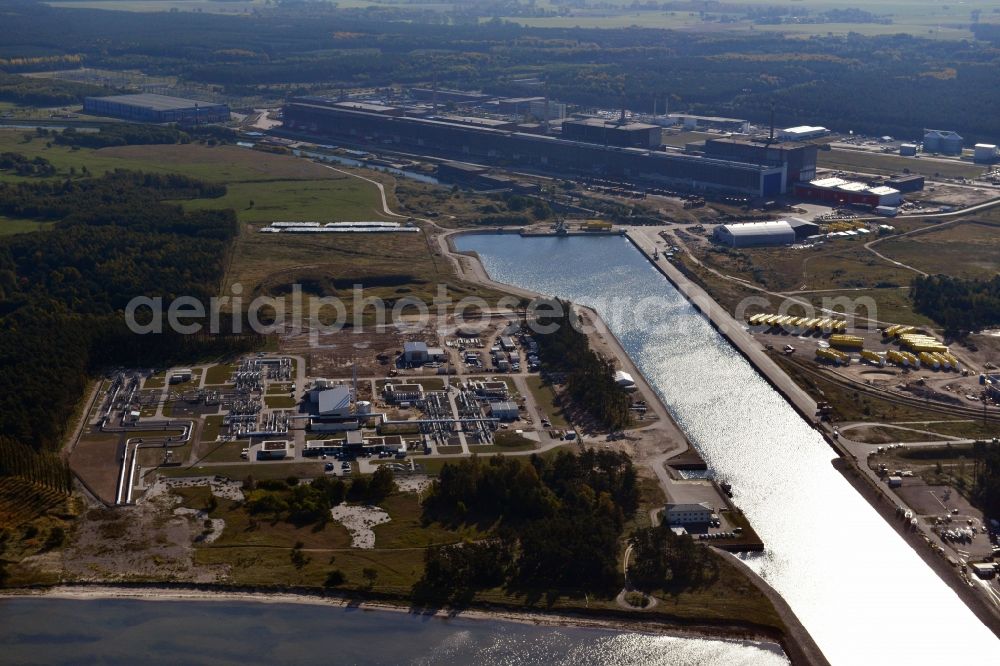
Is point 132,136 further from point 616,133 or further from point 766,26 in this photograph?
point 766,26

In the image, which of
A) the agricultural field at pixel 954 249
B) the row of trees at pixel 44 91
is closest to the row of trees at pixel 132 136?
the row of trees at pixel 44 91

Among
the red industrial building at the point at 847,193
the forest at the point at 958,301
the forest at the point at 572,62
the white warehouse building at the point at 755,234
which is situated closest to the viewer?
the forest at the point at 958,301

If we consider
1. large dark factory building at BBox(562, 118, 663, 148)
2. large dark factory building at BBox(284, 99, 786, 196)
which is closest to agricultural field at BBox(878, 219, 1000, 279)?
large dark factory building at BBox(284, 99, 786, 196)

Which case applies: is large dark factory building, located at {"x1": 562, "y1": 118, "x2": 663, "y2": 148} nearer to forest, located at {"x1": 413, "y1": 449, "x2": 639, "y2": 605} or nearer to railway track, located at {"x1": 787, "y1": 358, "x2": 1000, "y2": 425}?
railway track, located at {"x1": 787, "y1": 358, "x2": 1000, "y2": 425}

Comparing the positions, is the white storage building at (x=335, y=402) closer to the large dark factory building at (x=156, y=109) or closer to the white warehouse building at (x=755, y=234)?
the white warehouse building at (x=755, y=234)

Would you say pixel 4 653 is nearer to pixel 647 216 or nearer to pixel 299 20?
pixel 647 216

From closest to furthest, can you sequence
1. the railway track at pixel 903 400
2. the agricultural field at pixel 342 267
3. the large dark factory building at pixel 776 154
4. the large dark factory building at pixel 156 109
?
the railway track at pixel 903 400 → the agricultural field at pixel 342 267 → the large dark factory building at pixel 776 154 → the large dark factory building at pixel 156 109

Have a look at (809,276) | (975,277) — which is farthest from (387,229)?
(975,277)
